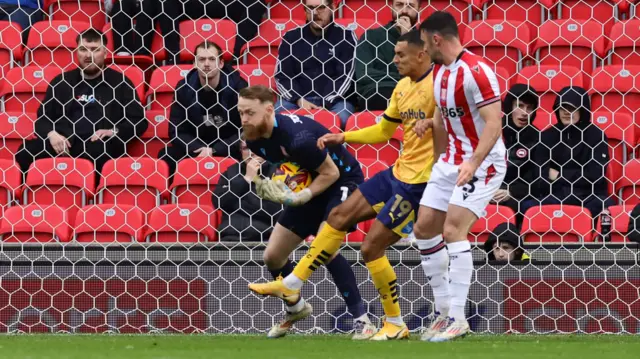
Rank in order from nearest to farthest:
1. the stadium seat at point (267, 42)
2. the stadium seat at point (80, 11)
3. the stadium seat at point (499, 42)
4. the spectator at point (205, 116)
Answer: the spectator at point (205, 116), the stadium seat at point (499, 42), the stadium seat at point (267, 42), the stadium seat at point (80, 11)

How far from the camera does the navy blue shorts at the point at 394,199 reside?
22.8ft

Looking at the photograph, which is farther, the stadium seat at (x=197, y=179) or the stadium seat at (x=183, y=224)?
the stadium seat at (x=197, y=179)

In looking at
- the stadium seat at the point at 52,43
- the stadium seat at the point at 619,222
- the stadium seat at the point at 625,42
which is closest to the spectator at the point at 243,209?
the stadium seat at the point at 619,222

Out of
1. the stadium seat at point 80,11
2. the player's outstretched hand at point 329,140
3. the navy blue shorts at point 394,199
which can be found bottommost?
the stadium seat at point 80,11

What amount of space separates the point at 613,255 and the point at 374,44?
264 cm

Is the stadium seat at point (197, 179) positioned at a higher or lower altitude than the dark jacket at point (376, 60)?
lower

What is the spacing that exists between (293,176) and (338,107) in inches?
85.6

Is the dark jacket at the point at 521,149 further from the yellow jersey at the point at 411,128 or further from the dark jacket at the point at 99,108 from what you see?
the dark jacket at the point at 99,108

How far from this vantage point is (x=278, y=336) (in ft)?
24.3

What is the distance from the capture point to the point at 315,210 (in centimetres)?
741

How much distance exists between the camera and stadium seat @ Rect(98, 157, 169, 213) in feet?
29.5

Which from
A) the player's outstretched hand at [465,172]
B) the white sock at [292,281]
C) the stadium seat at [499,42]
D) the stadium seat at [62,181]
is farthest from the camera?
the stadium seat at [499,42]

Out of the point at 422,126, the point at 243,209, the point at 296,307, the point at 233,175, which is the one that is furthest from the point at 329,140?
the point at 233,175

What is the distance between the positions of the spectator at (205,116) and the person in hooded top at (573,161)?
2.25 m
